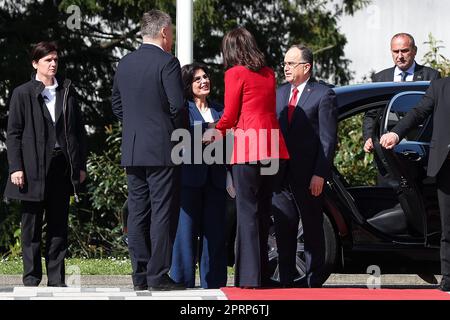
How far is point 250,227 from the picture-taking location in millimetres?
9070


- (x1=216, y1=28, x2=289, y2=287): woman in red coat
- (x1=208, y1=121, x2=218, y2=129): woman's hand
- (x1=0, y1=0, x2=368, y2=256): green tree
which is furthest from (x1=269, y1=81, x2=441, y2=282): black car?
(x1=0, y1=0, x2=368, y2=256): green tree

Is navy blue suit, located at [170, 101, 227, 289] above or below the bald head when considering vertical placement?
below

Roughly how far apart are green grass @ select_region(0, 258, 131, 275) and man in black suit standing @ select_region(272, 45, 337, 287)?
9.54ft

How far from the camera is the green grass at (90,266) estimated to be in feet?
40.3

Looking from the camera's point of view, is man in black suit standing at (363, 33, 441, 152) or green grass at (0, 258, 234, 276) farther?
green grass at (0, 258, 234, 276)

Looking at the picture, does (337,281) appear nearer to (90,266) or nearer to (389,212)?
(389,212)

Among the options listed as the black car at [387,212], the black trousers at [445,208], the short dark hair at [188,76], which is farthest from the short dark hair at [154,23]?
the black trousers at [445,208]

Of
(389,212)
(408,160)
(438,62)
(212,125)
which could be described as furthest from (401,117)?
(438,62)

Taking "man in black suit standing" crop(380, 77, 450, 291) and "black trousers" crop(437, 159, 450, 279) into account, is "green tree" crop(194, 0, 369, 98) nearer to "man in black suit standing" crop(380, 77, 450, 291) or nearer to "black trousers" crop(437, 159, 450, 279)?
"man in black suit standing" crop(380, 77, 450, 291)

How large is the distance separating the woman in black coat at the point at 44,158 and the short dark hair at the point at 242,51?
5.01ft

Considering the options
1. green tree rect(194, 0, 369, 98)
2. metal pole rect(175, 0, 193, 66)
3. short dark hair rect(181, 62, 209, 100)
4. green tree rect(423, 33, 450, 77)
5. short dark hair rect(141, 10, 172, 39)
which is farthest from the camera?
green tree rect(194, 0, 369, 98)

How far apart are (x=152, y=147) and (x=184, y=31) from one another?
3938 mm

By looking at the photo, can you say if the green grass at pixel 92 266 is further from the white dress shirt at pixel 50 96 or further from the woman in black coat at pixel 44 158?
the white dress shirt at pixel 50 96

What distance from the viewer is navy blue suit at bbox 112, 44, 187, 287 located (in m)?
9.20
